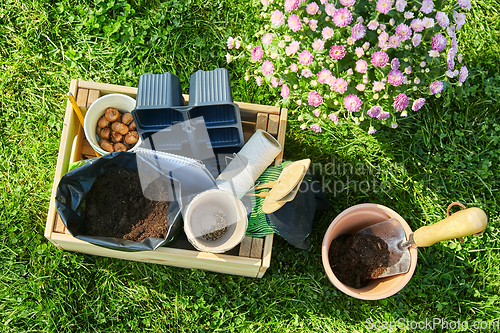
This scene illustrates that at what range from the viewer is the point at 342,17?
4.43 feet

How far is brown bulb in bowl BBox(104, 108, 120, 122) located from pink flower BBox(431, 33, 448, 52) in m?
1.24

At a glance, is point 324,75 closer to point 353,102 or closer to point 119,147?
point 353,102

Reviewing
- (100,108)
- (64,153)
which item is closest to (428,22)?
(100,108)

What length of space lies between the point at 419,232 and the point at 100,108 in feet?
4.36

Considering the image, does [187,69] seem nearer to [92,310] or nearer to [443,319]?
[92,310]

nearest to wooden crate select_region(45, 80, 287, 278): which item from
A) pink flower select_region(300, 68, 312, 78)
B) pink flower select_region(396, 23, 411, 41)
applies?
pink flower select_region(300, 68, 312, 78)

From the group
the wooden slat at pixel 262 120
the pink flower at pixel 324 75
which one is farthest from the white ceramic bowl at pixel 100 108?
the pink flower at pixel 324 75

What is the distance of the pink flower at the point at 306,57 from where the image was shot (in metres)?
1.44

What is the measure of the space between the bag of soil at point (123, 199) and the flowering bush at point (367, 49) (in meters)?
0.58

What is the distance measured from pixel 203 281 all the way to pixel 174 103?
891 millimetres

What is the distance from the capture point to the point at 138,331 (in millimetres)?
1851

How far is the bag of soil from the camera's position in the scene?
144cm

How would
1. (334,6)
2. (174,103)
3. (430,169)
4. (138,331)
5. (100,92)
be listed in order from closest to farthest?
(334,6), (174,103), (100,92), (138,331), (430,169)

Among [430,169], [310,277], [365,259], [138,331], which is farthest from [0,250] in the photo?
[430,169]
